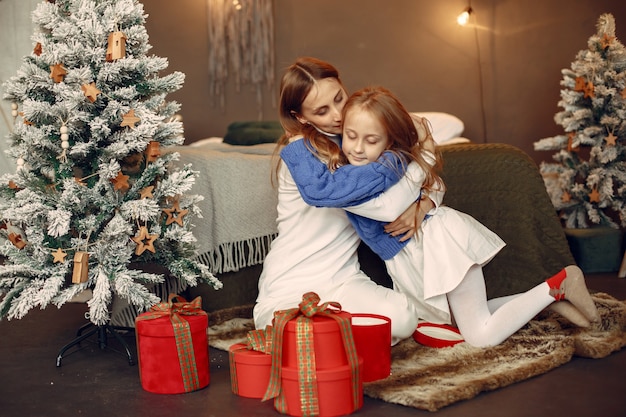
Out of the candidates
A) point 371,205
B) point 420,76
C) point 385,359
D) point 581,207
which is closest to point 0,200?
point 371,205

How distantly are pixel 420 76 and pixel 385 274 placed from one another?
3.28m

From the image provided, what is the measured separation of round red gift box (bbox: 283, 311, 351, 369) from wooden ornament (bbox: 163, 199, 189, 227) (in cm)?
69

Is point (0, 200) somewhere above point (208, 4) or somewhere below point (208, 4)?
below

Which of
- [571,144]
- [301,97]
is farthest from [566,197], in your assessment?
[301,97]

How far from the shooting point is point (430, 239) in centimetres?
218

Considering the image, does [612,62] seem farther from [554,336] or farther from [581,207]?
[554,336]

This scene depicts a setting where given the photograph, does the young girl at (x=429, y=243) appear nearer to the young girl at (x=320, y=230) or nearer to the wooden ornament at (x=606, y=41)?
the young girl at (x=320, y=230)

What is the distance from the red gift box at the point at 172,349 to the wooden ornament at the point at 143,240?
0.85 feet

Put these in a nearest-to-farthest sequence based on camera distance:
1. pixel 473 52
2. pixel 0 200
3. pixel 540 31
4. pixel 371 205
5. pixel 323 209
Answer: pixel 371 205 → pixel 323 209 → pixel 0 200 → pixel 540 31 → pixel 473 52

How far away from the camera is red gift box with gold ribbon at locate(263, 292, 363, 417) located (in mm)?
1668

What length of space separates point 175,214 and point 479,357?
1.03 m

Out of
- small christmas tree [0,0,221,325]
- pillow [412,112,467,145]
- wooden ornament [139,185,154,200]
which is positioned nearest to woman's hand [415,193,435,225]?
small christmas tree [0,0,221,325]

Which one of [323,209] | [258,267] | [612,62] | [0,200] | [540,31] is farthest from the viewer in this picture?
[540,31]

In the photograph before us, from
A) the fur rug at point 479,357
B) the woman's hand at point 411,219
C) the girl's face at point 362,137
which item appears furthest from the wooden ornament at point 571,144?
the girl's face at point 362,137
